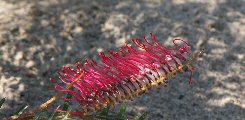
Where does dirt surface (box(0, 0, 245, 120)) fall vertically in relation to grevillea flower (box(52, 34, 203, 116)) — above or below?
above

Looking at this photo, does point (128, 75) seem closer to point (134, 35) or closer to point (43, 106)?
point (43, 106)

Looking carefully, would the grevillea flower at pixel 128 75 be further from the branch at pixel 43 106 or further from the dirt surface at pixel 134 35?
the dirt surface at pixel 134 35

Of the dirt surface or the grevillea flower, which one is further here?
the dirt surface

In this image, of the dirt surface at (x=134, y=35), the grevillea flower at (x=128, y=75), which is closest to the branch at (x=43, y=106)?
the grevillea flower at (x=128, y=75)

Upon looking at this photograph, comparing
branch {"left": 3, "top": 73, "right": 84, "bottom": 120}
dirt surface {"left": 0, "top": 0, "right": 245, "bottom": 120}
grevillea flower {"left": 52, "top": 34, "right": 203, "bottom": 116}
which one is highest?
dirt surface {"left": 0, "top": 0, "right": 245, "bottom": 120}

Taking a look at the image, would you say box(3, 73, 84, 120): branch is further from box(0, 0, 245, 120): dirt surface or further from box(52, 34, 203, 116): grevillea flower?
box(0, 0, 245, 120): dirt surface

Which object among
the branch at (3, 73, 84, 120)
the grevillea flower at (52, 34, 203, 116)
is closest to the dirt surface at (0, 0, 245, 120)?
the branch at (3, 73, 84, 120)
